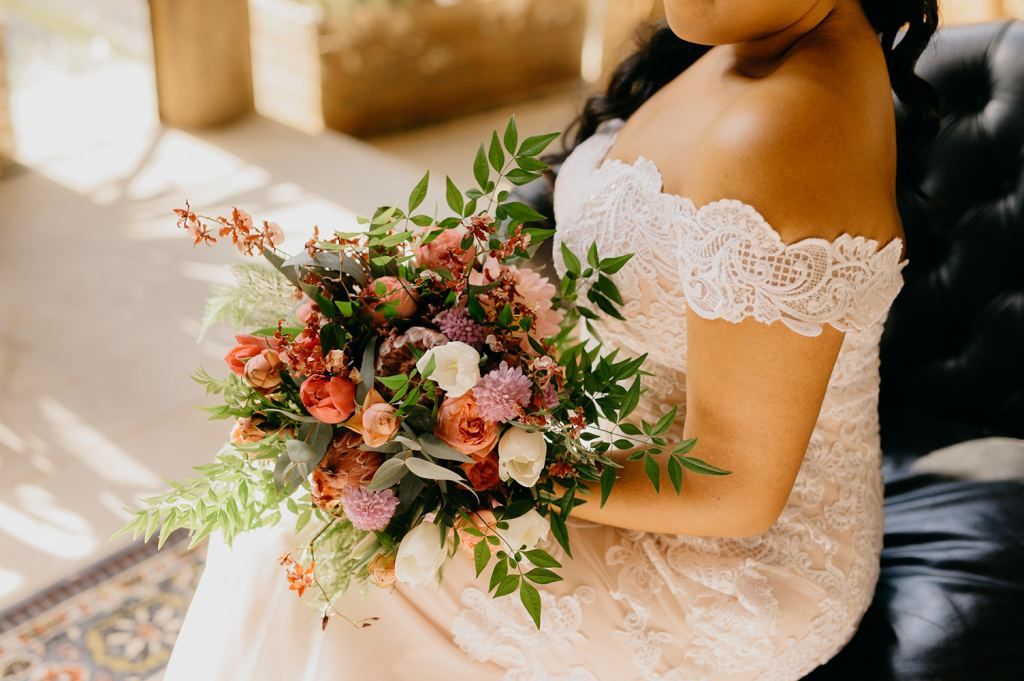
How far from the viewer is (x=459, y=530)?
40.0 inches

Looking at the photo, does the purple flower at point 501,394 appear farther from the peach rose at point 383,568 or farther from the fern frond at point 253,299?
the fern frond at point 253,299

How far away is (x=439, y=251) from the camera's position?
1062mm

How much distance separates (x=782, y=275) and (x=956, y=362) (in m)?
0.98

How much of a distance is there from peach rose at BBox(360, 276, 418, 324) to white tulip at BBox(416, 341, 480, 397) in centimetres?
12

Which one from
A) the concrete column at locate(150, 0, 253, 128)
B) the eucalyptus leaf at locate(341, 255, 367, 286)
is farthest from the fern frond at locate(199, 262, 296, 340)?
the concrete column at locate(150, 0, 253, 128)

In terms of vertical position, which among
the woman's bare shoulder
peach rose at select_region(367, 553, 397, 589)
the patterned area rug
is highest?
the woman's bare shoulder

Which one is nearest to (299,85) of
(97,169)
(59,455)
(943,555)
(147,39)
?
(147,39)

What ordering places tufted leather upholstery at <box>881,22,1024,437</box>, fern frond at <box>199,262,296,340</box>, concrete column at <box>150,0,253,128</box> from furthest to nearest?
concrete column at <box>150,0,253,128</box> < tufted leather upholstery at <box>881,22,1024,437</box> < fern frond at <box>199,262,296,340</box>

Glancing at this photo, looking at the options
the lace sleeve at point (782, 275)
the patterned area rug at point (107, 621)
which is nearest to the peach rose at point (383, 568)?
the lace sleeve at point (782, 275)

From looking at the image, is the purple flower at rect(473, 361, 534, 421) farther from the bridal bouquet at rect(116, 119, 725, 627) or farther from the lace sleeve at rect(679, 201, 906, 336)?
the lace sleeve at rect(679, 201, 906, 336)

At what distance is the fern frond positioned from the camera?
3.73 ft

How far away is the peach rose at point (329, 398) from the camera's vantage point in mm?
938

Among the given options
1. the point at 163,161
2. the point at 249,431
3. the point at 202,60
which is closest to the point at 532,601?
the point at 249,431

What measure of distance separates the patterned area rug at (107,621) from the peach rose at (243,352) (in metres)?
1.02
